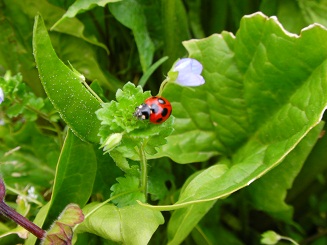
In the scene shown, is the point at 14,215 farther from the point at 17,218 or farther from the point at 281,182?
the point at 281,182

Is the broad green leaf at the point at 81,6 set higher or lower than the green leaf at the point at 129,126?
higher

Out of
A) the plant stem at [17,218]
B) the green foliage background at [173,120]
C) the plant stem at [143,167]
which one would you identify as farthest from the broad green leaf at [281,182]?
the plant stem at [17,218]

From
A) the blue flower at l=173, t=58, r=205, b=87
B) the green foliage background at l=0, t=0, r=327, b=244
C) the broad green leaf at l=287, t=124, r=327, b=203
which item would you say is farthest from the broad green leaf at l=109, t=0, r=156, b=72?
the broad green leaf at l=287, t=124, r=327, b=203

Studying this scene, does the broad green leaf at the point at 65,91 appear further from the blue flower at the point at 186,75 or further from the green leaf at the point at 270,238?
the green leaf at the point at 270,238

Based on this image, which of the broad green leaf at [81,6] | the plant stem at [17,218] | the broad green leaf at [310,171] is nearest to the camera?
the plant stem at [17,218]

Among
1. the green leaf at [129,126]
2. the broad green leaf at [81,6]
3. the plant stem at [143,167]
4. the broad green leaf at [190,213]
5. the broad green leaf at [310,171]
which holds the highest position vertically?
the broad green leaf at [81,6]

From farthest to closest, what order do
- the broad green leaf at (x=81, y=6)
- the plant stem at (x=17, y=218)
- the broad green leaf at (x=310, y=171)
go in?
the broad green leaf at (x=310, y=171)
the broad green leaf at (x=81, y=6)
the plant stem at (x=17, y=218)

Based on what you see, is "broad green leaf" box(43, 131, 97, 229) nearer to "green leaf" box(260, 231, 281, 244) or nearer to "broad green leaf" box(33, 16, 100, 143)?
"broad green leaf" box(33, 16, 100, 143)
